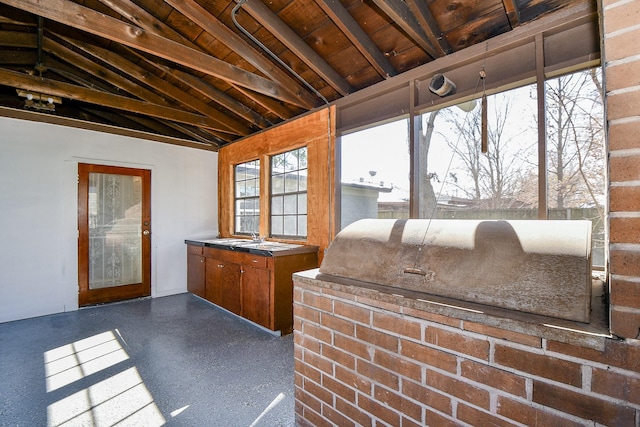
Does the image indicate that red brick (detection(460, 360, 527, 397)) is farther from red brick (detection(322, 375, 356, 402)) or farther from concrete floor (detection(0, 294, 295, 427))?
concrete floor (detection(0, 294, 295, 427))

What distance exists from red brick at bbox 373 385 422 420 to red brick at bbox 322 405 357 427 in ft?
0.81

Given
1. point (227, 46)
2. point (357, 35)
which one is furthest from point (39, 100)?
point (357, 35)

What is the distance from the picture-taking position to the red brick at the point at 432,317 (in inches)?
45.3

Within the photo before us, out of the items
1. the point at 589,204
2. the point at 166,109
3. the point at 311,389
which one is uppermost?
the point at 166,109

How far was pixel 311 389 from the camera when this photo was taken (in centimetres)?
170

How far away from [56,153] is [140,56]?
1.94 metres

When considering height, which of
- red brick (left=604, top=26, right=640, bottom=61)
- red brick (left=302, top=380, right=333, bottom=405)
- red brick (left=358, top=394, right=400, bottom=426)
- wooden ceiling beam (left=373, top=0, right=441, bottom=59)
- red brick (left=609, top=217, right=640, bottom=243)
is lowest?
red brick (left=302, top=380, right=333, bottom=405)

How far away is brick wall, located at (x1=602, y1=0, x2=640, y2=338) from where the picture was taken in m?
0.84

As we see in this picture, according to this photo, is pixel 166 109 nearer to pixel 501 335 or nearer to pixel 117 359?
pixel 117 359

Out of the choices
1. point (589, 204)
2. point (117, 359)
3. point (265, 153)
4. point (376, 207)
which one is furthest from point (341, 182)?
point (117, 359)

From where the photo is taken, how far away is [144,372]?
254 centimetres

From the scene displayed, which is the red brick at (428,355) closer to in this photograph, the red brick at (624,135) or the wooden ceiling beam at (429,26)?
the red brick at (624,135)

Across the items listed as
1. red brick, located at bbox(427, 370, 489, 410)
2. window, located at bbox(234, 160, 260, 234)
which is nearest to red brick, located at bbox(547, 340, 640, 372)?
red brick, located at bbox(427, 370, 489, 410)

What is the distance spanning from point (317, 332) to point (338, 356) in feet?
0.57
